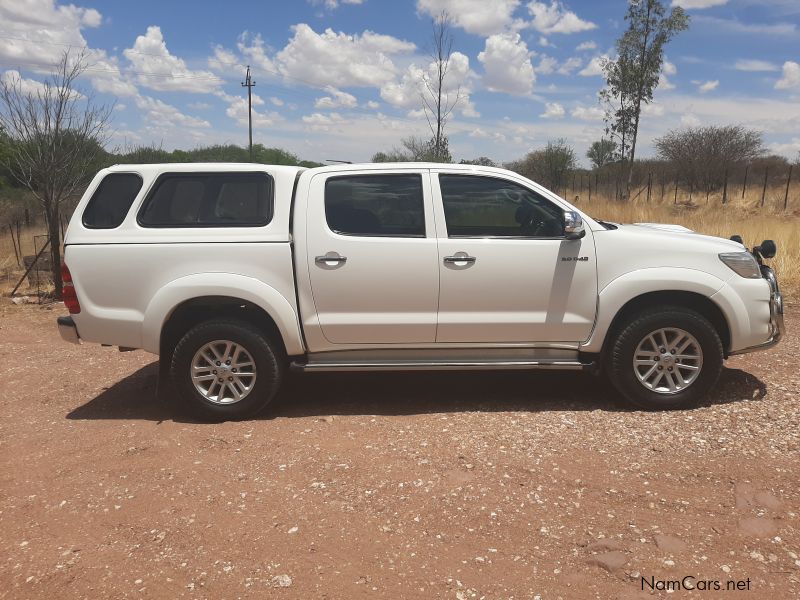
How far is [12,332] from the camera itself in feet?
27.2

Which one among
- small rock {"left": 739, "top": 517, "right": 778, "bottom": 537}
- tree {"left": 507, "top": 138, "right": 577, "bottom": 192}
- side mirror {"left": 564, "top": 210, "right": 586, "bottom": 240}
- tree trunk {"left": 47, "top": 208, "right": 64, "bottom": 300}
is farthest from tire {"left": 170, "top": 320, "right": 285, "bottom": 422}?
tree {"left": 507, "top": 138, "right": 577, "bottom": 192}

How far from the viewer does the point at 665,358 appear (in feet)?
15.1

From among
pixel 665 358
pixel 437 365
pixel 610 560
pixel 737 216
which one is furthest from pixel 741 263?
pixel 737 216

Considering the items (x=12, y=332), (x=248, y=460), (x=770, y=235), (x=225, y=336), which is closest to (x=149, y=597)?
(x=248, y=460)

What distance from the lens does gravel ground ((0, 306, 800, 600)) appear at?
2.83m

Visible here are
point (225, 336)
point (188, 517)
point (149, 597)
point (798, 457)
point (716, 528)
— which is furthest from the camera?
point (225, 336)

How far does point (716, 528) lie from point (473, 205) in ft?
8.65

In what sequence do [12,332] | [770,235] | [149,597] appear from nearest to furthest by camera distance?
1. [149,597]
2. [12,332]
3. [770,235]

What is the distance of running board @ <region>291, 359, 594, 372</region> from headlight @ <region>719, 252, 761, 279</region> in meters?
1.25

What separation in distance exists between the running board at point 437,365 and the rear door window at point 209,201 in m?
1.14

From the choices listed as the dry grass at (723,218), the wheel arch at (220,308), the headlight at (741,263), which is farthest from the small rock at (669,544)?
the dry grass at (723,218)

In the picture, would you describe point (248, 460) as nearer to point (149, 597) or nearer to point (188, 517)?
point (188, 517)

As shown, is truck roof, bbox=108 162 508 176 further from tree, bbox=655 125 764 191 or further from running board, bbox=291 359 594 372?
tree, bbox=655 125 764 191

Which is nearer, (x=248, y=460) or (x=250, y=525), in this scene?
(x=250, y=525)
